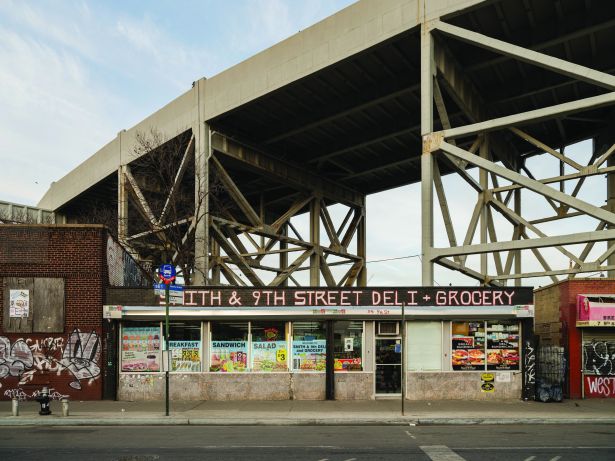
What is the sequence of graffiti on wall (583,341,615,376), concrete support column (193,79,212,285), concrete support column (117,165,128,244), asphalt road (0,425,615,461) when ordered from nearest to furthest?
asphalt road (0,425,615,461) → graffiti on wall (583,341,615,376) → concrete support column (193,79,212,285) → concrete support column (117,165,128,244)

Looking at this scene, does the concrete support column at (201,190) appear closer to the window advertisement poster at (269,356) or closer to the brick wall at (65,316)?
the brick wall at (65,316)

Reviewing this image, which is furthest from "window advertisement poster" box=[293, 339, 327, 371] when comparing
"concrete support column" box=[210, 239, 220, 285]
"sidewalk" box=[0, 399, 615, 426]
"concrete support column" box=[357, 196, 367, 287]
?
"concrete support column" box=[357, 196, 367, 287]

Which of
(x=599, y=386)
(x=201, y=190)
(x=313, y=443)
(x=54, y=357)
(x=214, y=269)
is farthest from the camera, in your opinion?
(x=214, y=269)

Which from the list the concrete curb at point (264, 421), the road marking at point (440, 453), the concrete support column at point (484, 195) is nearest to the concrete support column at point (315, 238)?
the concrete support column at point (484, 195)

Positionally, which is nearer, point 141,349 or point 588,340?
point 141,349

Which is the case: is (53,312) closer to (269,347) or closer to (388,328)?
(269,347)

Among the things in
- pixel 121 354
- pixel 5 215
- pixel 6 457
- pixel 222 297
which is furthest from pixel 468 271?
pixel 5 215

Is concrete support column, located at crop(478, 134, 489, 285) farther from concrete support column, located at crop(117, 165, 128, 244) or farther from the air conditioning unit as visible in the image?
concrete support column, located at crop(117, 165, 128, 244)

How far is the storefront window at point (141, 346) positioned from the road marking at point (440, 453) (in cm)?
1123

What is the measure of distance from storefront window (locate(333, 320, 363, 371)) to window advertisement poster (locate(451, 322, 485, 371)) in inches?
120

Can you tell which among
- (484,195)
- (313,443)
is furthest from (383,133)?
(313,443)

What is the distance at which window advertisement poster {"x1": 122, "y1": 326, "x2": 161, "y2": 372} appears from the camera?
20781 millimetres

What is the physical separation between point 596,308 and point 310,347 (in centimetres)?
999

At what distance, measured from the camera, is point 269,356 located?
20906mm
